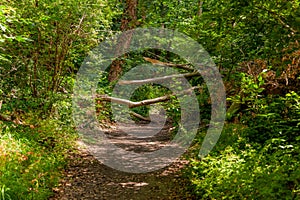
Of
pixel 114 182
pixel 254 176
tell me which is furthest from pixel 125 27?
pixel 254 176

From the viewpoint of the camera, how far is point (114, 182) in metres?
6.24

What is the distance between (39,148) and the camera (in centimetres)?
661

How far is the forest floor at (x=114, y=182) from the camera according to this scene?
5483 mm

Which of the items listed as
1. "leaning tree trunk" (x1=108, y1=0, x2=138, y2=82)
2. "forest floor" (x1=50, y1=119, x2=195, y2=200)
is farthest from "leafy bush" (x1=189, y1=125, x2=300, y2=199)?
"leaning tree trunk" (x1=108, y1=0, x2=138, y2=82)

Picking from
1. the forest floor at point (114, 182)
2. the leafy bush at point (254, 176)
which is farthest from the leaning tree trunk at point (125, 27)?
the leafy bush at point (254, 176)

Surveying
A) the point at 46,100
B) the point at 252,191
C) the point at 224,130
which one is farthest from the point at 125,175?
the point at 252,191

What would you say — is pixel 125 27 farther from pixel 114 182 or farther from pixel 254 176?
pixel 254 176

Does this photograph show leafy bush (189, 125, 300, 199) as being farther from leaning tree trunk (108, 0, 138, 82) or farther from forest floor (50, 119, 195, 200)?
leaning tree trunk (108, 0, 138, 82)

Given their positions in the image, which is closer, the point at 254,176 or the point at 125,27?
the point at 254,176

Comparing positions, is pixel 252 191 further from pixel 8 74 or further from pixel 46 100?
pixel 8 74

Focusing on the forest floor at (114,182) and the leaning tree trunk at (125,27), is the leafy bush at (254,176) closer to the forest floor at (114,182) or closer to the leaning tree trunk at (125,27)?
the forest floor at (114,182)

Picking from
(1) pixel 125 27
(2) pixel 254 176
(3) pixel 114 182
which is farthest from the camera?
(1) pixel 125 27

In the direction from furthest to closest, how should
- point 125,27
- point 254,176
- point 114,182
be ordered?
point 125,27 < point 114,182 < point 254,176

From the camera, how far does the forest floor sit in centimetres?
548
